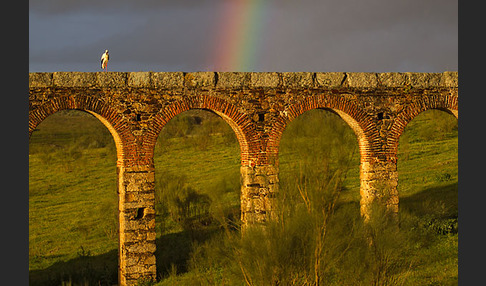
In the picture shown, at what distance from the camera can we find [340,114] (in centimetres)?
1345

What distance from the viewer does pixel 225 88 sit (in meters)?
12.6

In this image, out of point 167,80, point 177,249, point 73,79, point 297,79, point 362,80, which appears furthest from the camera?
point 177,249

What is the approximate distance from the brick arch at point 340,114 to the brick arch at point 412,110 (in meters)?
0.46

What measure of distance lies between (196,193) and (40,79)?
31.5 feet

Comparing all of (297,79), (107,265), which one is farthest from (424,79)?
(107,265)

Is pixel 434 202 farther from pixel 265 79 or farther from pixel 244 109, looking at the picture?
pixel 244 109

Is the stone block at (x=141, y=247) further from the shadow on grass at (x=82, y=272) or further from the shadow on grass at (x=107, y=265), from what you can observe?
the shadow on grass at (x=82, y=272)

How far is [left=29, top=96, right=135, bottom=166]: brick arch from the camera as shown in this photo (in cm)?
1170

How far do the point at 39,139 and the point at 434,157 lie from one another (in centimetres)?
2541

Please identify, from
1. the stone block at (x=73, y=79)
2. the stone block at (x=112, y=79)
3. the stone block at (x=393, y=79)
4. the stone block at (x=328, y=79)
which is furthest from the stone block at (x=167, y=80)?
the stone block at (x=393, y=79)

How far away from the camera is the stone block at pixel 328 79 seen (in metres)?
13.0

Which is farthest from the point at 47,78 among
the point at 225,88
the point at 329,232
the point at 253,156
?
the point at 329,232

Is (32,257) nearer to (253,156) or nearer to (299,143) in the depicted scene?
(253,156)

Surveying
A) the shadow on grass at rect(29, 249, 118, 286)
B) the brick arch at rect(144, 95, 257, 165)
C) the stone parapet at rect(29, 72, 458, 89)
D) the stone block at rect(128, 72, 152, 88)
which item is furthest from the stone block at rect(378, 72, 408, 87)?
the shadow on grass at rect(29, 249, 118, 286)
